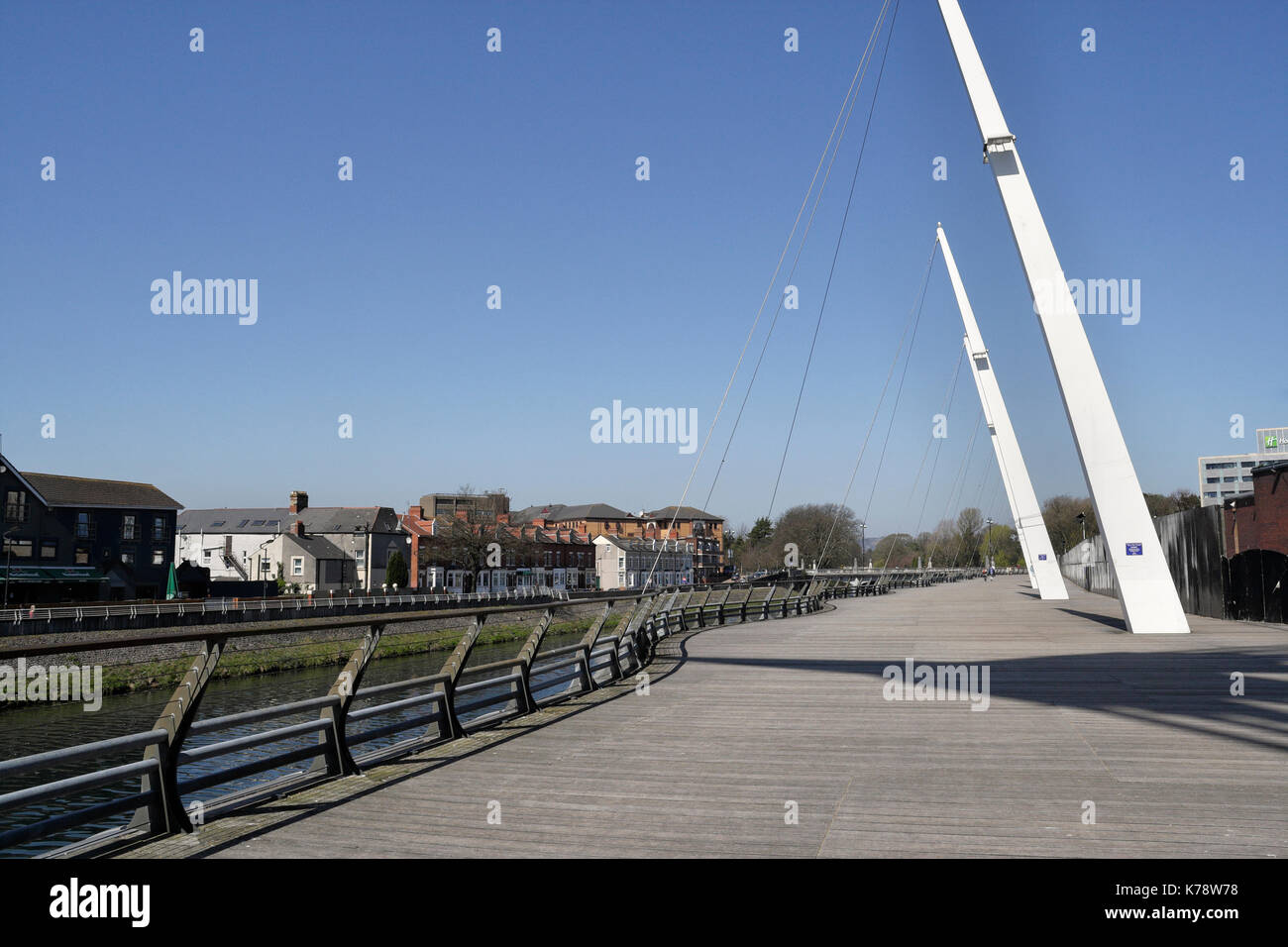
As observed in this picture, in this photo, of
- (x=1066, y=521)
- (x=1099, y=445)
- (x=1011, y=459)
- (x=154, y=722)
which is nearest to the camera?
(x=154, y=722)

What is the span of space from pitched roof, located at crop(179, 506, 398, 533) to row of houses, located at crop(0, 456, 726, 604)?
16 centimetres

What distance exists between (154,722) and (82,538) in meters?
52.1

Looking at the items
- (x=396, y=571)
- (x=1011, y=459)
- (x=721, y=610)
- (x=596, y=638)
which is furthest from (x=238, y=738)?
(x=396, y=571)

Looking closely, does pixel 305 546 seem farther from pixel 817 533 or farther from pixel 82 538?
pixel 817 533

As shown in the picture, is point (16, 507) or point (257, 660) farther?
point (16, 507)

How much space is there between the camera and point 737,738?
903 centimetres

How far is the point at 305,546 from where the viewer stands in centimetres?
9056

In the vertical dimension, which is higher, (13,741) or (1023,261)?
(1023,261)

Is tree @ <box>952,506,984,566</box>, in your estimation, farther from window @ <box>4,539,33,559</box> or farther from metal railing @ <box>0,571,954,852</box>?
metal railing @ <box>0,571,954,852</box>

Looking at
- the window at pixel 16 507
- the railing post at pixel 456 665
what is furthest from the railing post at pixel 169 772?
the window at pixel 16 507
